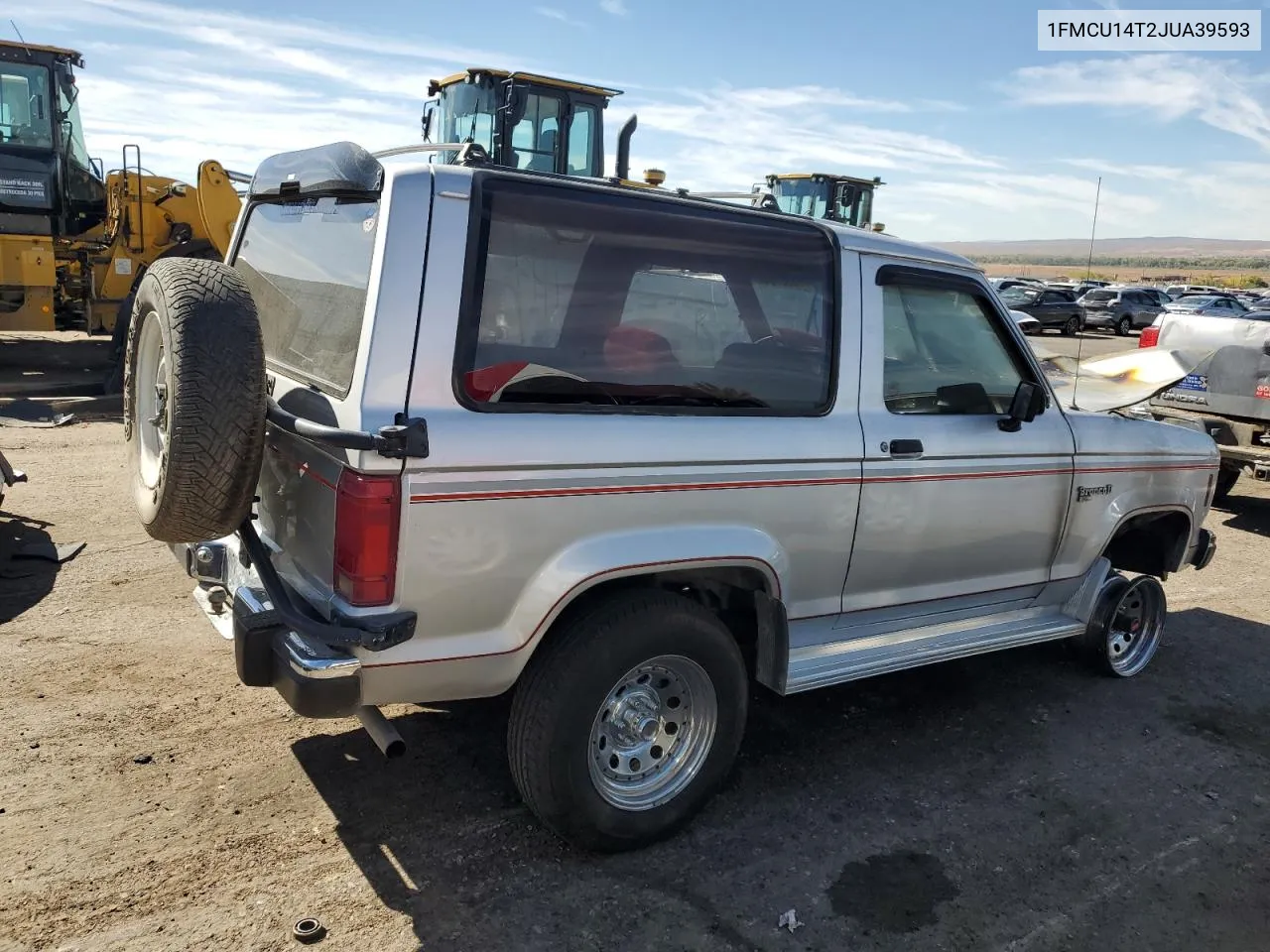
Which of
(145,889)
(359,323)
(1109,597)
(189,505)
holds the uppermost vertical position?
(359,323)

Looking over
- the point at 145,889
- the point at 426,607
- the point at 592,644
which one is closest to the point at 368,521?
the point at 426,607

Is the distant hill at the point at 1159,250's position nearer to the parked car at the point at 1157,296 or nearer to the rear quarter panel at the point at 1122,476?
the parked car at the point at 1157,296

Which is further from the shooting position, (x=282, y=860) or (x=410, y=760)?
(x=410, y=760)

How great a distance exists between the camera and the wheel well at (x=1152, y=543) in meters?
5.18

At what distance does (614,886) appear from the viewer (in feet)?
10.2

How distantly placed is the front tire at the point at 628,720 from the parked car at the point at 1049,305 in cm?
2831

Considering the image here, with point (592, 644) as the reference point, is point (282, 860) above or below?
below

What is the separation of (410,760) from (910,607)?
209cm

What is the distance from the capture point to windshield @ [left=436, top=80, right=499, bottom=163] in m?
12.9

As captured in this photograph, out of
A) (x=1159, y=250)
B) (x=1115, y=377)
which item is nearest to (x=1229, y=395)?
(x=1115, y=377)

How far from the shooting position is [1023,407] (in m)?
3.98

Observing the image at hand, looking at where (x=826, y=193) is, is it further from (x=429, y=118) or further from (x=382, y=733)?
(x=382, y=733)

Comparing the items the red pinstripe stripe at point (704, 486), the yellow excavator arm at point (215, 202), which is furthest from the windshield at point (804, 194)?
the red pinstripe stripe at point (704, 486)

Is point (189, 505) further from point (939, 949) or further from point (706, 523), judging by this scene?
point (939, 949)
